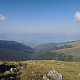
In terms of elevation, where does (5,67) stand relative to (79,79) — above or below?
above

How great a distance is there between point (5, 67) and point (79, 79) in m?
14.9

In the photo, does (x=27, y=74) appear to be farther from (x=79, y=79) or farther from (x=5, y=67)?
(x=79, y=79)

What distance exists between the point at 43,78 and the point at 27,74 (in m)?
3.15

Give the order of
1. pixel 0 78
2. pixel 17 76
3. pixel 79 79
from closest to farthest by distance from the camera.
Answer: pixel 0 78 < pixel 17 76 < pixel 79 79

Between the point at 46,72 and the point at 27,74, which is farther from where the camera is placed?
the point at 46,72

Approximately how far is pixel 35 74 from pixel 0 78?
23.4ft

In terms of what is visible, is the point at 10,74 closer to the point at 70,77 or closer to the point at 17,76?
the point at 17,76

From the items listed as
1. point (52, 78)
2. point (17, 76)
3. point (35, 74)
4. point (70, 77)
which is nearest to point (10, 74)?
point (17, 76)

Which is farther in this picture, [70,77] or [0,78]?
[70,77]

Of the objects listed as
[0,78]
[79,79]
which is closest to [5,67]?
[0,78]

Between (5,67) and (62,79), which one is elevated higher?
(5,67)

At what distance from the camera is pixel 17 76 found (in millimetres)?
38875

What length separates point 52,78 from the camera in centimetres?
3988

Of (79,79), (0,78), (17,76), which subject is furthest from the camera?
(79,79)
